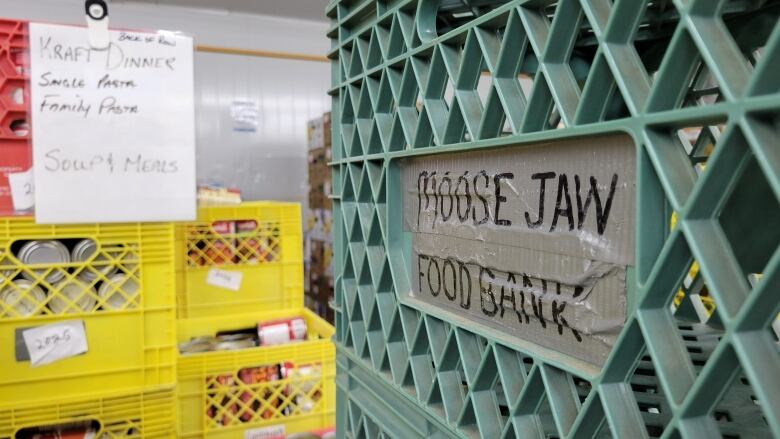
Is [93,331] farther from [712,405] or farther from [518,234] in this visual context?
[712,405]

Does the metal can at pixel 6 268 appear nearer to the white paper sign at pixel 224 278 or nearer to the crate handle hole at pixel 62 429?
the crate handle hole at pixel 62 429

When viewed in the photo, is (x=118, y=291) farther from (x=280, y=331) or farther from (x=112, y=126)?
(x=280, y=331)

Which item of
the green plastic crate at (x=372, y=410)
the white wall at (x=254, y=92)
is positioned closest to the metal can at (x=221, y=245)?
the green plastic crate at (x=372, y=410)

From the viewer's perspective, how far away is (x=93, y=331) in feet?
4.49

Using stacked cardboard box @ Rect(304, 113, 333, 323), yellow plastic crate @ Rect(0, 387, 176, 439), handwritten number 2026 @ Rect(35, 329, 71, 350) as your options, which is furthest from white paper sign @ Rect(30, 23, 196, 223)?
stacked cardboard box @ Rect(304, 113, 333, 323)

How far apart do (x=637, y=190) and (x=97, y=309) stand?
4.37 ft

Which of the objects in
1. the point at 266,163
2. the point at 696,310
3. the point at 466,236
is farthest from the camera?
the point at 266,163

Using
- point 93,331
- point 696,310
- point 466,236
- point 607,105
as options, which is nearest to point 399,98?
point 466,236

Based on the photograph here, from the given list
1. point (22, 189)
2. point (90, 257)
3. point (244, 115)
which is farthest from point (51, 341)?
point (244, 115)

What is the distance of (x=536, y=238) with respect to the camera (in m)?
0.58

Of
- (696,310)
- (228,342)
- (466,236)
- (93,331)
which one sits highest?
(466,236)

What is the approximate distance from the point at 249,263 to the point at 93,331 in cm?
106

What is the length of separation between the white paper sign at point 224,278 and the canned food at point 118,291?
977 mm

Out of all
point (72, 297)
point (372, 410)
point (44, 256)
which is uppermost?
point (44, 256)
